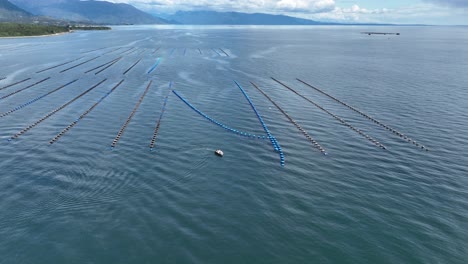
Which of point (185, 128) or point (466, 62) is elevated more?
point (466, 62)

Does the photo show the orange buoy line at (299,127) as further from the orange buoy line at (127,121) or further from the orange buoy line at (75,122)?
the orange buoy line at (75,122)

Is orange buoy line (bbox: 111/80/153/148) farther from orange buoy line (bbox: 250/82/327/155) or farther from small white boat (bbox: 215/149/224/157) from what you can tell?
orange buoy line (bbox: 250/82/327/155)

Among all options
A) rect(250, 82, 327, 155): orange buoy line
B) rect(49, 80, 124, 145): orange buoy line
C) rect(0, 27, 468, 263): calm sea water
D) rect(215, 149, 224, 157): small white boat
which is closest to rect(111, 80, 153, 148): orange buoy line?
rect(0, 27, 468, 263): calm sea water

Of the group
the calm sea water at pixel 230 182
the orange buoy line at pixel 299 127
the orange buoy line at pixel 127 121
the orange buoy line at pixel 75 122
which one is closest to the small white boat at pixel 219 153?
the calm sea water at pixel 230 182

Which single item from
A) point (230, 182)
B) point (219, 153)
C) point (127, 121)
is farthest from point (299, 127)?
point (127, 121)

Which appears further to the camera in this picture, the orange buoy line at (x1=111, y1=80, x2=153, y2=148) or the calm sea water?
the orange buoy line at (x1=111, y1=80, x2=153, y2=148)

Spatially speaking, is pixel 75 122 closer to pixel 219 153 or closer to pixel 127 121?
pixel 127 121

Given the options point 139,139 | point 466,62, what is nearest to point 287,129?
point 139,139

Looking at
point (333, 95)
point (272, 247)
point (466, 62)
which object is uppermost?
point (466, 62)

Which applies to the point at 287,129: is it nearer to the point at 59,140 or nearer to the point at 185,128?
the point at 185,128
